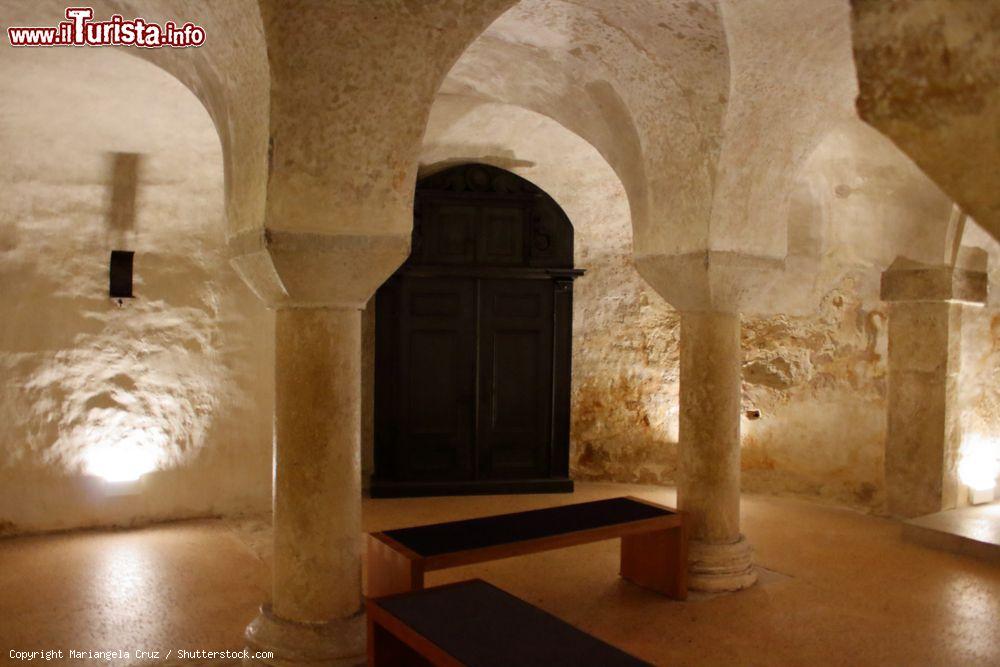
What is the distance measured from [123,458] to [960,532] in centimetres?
563

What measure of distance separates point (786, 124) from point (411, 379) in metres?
3.75

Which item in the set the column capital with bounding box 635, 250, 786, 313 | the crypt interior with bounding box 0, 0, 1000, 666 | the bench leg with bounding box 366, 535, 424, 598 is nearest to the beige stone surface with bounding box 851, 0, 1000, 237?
the crypt interior with bounding box 0, 0, 1000, 666

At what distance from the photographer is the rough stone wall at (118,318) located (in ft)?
16.3

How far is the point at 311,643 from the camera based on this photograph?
2990 mm

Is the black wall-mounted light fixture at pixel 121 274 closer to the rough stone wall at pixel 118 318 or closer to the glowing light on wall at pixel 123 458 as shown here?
the rough stone wall at pixel 118 318

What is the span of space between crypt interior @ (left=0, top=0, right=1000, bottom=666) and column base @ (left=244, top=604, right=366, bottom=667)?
0.05 feet

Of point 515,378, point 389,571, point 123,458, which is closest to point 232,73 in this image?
point 389,571

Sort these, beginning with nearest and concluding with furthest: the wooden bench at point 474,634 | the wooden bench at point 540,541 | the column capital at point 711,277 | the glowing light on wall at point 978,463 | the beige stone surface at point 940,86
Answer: the beige stone surface at point 940,86, the wooden bench at point 474,634, the wooden bench at point 540,541, the column capital at point 711,277, the glowing light on wall at point 978,463

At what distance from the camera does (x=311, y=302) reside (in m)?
3.06

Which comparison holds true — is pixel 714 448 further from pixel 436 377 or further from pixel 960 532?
pixel 436 377

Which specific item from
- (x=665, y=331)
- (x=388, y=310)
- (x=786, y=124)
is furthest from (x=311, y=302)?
(x=665, y=331)

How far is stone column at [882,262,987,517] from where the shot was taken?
18.7 feet

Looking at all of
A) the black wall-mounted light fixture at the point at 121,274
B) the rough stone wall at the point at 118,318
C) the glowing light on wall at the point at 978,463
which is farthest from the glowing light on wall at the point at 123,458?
the glowing light on wall at the point at 978,463

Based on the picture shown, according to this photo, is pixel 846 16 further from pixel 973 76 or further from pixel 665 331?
pixel 665 331
